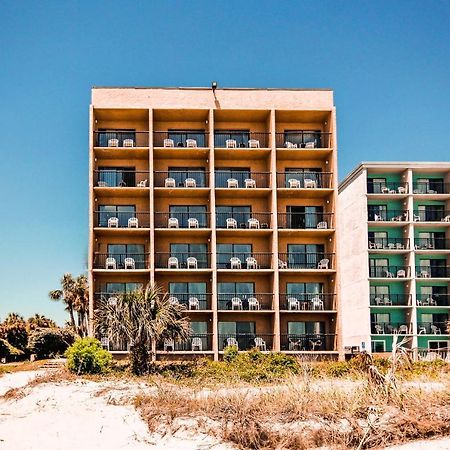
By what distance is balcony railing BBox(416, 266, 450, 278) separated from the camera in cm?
5403

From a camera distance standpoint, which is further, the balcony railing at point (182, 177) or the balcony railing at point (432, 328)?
the balcony railing at point (432, 328)

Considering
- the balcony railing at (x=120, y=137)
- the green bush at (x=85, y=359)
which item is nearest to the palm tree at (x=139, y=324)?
the green bush at (x=85, y=359)

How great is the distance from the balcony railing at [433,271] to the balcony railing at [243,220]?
15828 millimetres

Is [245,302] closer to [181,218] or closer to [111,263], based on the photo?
[181,218]

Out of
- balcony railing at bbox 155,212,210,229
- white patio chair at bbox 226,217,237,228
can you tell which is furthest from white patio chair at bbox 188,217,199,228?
white patio chair at bbox 226,217,237,228

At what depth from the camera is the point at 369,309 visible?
2052 inches

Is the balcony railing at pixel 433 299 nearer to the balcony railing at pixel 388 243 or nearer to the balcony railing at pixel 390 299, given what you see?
the balcony railing at pixel 390 299

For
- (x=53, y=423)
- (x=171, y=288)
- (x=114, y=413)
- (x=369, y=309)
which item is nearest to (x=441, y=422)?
(x=114, y=413)

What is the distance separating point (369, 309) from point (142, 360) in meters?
25.1

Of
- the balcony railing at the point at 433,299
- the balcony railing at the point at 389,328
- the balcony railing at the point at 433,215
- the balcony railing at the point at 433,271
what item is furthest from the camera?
the balcony railing at the point at 433,215

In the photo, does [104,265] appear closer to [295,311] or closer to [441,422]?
[295,311]

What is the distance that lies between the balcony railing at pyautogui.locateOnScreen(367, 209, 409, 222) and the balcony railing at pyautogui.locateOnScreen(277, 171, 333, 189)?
9858 mm

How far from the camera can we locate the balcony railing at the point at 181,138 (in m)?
45.5

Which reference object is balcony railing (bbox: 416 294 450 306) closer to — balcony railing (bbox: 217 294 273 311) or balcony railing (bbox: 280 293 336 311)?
balcony railing (bbox: 280 293 336 311)
